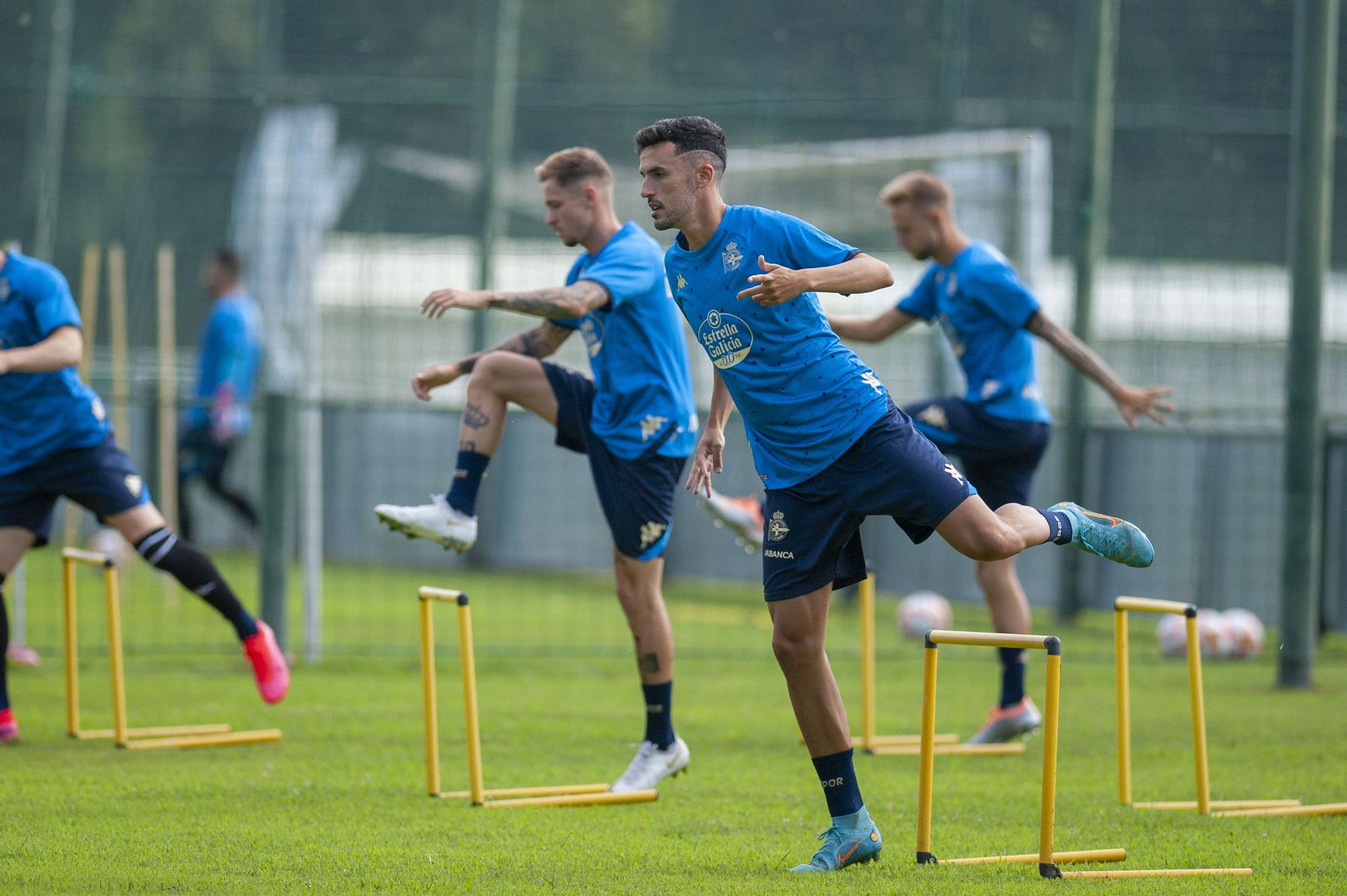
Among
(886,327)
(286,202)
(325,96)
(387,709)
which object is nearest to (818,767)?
(886,327)

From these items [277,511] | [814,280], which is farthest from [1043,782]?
[277,511]

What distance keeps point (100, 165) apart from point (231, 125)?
1475 mm

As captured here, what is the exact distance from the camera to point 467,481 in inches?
238

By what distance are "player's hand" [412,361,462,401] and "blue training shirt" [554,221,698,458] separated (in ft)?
1.90

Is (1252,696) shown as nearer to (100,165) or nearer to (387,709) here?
(387,709)

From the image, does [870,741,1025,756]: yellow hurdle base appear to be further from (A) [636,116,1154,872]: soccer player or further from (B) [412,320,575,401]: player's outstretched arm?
(B) [412,320,575,401]: player's outstretched arm

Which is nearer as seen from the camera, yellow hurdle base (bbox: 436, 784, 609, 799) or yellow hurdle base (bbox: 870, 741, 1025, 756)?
yellow hurdle base (bbox: 436, 784, 609, 799)

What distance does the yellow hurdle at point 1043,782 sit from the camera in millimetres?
4414

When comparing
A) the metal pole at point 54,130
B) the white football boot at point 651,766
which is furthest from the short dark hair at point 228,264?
the white football boot at point 651,766

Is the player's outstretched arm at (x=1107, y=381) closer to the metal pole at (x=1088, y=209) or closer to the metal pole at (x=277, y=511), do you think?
the metal pole at (x=1088, y=209)

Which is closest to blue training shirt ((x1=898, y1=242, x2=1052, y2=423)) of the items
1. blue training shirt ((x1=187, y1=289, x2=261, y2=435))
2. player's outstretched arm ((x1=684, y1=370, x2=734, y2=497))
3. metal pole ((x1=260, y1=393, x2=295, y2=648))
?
player's outstretched arm ((x1=684, y1=370, x2=734, y2=497))

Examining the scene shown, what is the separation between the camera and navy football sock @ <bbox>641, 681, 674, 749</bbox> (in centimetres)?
617

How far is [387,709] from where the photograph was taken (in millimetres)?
8195

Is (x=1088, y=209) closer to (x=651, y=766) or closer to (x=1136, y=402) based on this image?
(x=1136, y=402)
